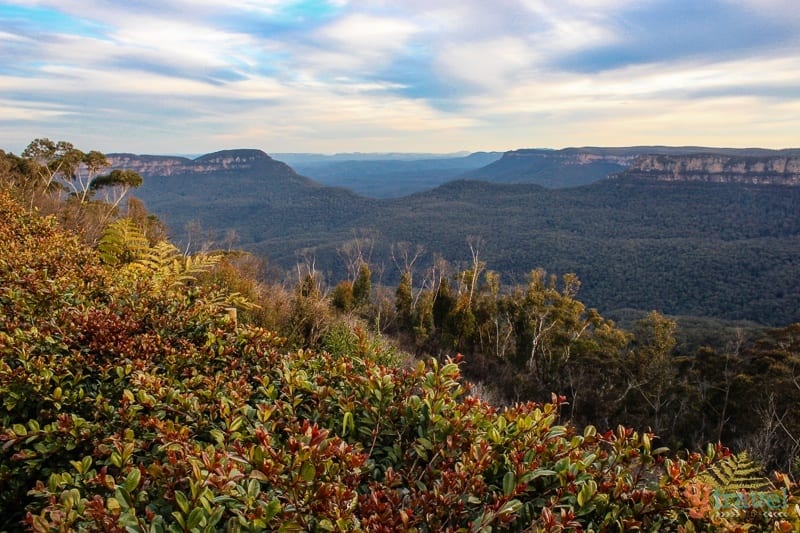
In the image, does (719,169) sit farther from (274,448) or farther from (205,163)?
(205,163)

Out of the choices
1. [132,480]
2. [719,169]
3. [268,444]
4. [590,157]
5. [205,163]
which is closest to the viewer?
[132,480]

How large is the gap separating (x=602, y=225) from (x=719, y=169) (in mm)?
27848

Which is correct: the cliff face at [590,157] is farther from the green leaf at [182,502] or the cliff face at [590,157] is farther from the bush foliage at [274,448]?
the green leaf at [182,502]

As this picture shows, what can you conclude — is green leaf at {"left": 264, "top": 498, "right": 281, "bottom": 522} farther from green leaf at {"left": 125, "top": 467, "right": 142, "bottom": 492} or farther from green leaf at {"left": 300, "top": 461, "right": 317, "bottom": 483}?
green leaf at {"left": 125, "top": 467, "right": 142, "bottom": 492}

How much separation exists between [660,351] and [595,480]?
71.0 feet

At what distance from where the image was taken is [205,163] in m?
168

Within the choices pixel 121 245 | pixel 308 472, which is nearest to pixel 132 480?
pixel 308 472

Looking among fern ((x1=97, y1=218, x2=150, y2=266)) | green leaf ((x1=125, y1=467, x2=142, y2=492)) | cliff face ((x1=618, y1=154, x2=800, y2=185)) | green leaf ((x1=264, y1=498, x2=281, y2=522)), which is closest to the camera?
green leaf ((x1=264, y1=498, x2=281, y2=522))

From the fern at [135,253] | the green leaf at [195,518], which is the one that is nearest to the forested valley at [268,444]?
the green leaf at [195,518]

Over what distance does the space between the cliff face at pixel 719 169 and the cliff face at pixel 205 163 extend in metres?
111

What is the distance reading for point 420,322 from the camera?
25.3m

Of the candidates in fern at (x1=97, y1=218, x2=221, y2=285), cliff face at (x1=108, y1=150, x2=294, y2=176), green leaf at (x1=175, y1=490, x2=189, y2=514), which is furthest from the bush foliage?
cliff face at (x1=108, y1=150, x2=294, y2=176)

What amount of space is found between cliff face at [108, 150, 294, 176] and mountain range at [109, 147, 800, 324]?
948 mm

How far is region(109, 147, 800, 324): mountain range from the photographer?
2431 inches
